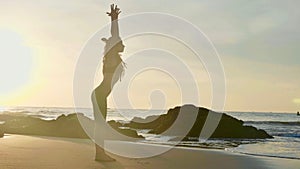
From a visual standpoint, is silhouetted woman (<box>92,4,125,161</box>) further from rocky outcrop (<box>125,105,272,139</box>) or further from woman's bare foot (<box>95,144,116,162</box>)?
rocky outcrop (<box>125,105,272,139</box>)

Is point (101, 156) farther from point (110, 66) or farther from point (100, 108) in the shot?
point (110, 66)

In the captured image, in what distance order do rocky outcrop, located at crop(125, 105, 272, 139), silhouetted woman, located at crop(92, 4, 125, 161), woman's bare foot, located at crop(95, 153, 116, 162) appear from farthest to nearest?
rocky outcrop, located at crop(125, 105, 272, 139) → woman's bare foot, located at crop(95, 153, 116, 162) → silhouetted woman, located at crop(92, 4, 125, 161)

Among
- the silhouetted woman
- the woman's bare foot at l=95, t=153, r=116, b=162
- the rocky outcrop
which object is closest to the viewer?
the silhouetted woman

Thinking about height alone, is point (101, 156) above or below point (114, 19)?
below

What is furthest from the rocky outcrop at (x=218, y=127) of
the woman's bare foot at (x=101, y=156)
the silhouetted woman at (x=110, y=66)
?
the silhouetted woman at (x=110, y=66)

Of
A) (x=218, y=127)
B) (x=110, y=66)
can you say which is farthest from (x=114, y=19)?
(x=218, y=127)

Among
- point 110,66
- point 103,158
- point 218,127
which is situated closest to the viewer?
point 110,66

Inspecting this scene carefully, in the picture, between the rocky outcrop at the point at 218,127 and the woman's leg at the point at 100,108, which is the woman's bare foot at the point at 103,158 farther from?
the rocky outcrop at the point at 218,127

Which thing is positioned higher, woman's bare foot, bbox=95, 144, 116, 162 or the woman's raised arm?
the woman's raised arm

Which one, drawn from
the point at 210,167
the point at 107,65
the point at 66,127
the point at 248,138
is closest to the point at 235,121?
the point at 248,138

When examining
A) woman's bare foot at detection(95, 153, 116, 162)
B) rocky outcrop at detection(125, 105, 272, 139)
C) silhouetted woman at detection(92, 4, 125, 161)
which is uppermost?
silhouetted woman at detection(92, 4, 125, 161)

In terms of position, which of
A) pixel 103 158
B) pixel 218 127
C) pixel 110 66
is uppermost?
pixel 110 66

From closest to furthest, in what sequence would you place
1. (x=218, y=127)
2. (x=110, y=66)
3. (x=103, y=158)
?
(x=110, y=66)
(x=103, y=158)
(x=218, y=127)

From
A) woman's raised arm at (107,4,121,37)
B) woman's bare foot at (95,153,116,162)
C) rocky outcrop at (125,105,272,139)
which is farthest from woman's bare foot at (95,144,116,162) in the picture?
rocky outcrop at (125,105,272,139)
